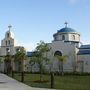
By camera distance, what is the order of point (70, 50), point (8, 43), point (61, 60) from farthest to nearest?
1. point (8, 43)
2. point (70, 50)
3. point (61, 60)

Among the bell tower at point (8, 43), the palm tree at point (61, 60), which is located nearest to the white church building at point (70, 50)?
the palm tree at point (61, 60)

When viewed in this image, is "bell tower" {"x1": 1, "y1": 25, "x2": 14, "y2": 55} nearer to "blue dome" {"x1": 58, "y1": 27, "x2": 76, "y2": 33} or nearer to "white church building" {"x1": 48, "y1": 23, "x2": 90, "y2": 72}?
"white church building" {"x1": 48, "y1": 23, "x2": 90, "y2": 72}

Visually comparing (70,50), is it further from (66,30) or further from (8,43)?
(8,43)

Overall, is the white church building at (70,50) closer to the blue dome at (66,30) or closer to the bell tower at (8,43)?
the blue dome at (66,30)

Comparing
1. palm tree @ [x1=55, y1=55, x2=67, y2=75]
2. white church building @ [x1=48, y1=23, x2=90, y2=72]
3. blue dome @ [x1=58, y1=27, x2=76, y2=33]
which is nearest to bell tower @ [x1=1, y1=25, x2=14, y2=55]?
white church building @ [x1=48, y1=23, x2=90, y2=72]

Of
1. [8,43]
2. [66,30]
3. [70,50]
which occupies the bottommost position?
[70,50]

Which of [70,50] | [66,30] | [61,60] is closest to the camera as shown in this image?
[61,60]

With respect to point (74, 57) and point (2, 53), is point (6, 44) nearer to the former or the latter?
point (2, 53)

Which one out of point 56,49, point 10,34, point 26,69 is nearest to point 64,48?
point 56,49

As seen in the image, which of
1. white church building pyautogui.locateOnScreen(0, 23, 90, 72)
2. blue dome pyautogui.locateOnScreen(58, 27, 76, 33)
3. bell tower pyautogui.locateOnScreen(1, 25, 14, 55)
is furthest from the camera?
bell tower pyautogui.locateOnScreen(1, 25, 14, 55)

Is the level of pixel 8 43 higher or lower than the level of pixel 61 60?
higher

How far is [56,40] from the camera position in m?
76.9

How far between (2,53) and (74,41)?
900 inches

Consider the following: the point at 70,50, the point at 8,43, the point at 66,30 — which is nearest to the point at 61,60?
the point at 70,50
